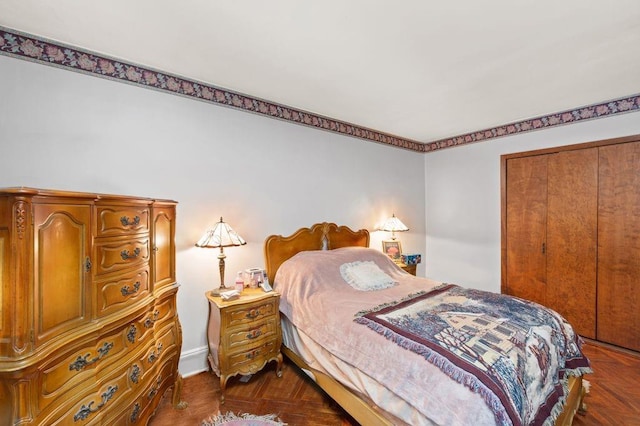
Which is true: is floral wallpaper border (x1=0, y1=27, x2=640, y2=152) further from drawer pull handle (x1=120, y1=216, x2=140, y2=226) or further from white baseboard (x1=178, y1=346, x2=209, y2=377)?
white baseboard (x1=178, y1=346, x2=209, y2=377)

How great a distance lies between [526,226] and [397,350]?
9.33ft

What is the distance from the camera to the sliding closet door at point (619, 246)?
8.60 ft

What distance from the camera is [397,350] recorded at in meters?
1.46

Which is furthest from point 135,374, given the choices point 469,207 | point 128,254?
point 469,207

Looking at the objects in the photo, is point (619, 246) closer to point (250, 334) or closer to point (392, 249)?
point (392, 249)

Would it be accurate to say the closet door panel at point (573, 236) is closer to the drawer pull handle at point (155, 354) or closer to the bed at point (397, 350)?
the bed at point (397, 350)

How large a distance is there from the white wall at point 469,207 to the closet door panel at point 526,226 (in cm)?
14

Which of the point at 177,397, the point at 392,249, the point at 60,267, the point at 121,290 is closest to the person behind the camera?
the point at 60,267

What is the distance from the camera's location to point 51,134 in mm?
1753

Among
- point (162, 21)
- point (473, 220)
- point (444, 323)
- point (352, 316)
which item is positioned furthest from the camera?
point (473, 220)

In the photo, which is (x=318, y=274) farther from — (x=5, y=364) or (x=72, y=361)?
(x=5, y=364)

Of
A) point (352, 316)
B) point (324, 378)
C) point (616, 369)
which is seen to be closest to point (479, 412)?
point (352, 316)

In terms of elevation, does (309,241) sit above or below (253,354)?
above

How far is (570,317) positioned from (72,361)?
4321 mm
